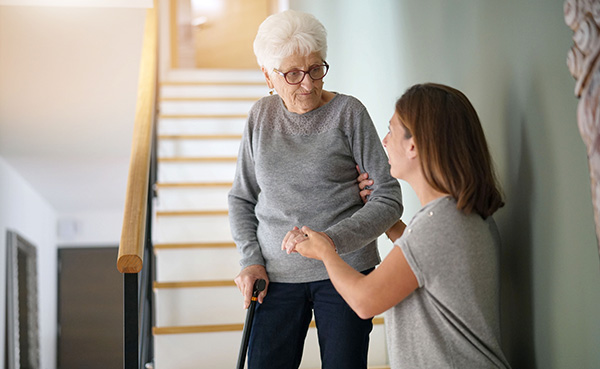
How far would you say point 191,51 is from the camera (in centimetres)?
760

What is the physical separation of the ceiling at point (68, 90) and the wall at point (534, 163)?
11.0 ft

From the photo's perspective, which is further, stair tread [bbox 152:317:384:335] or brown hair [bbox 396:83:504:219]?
stair tread [bbox 152:317:384:335]

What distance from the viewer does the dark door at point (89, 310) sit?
8.32 m

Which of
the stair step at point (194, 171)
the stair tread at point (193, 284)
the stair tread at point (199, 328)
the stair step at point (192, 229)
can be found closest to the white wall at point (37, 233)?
the stair step at point (194, 171)

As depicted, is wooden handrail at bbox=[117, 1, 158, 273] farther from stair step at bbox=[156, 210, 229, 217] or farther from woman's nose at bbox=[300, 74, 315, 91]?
woman's nose at bbox=[300, 74, 315, 91]

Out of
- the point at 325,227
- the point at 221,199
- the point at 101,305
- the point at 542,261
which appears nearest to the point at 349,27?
the point at 221,199

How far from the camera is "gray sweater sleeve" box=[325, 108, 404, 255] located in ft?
4.74

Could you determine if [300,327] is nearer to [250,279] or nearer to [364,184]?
[250,279]

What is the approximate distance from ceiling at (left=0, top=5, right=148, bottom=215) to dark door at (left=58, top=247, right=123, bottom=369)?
1.48 m

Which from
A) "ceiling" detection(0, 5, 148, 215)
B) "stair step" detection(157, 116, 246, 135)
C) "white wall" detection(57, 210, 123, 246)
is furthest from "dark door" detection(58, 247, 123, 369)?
"stair step" detection(157, 116, 246, 135)

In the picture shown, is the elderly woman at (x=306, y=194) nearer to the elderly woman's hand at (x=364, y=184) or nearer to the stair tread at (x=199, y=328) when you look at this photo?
the elderly woman's hand at (x=364, y=184)

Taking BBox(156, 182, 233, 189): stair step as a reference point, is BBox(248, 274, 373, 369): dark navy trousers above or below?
below

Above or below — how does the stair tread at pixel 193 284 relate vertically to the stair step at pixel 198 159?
below

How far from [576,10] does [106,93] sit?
194 inches
